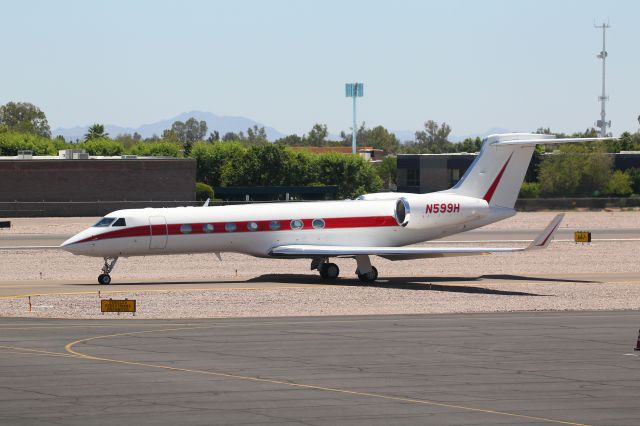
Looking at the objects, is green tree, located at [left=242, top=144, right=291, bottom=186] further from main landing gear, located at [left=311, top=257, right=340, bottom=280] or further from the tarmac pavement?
the tarmac pavement

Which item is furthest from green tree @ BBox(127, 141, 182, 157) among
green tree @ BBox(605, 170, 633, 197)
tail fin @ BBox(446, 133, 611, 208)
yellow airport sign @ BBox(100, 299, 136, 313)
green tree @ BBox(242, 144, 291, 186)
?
yellow airport sign @ BBox(100, 299, 136, 313)

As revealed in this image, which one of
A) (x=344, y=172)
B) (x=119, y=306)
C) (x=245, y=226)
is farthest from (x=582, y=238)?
(x=344, y=172)

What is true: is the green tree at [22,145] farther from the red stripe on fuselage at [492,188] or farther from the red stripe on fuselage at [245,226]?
the red stripe on fuselage at [492,188]

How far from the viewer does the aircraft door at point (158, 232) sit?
36625 mm

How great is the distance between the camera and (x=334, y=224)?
38.5 meters

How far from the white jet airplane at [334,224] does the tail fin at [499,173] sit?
4cm

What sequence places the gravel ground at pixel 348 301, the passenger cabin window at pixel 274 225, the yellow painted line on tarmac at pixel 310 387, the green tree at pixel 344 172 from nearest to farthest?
the yellow painted line on tarmac at pixel 310 387, the gravel ground at pixel 348 301, the passenger cabin window at pixel 274 225, the green tree at pixel 344 172

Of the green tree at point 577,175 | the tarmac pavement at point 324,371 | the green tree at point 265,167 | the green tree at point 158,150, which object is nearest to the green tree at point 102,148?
the green tree at point 158,150

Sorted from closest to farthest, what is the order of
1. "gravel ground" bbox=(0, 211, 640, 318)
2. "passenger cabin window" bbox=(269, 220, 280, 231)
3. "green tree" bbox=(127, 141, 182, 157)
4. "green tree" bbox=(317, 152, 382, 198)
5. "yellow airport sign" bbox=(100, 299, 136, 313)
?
"yellow airport sign" bbox=(100, 299, 136, 313), "gravel ground" bbox=(0, 211, 640, 318), "passenger cabin window" bbox=(269, 220, 280, 231), "green tree" bbox=(317, 152, 382, 198), "green tree" bbox=(127, 141, 182, 157)

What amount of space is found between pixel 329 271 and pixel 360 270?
1.29 meters

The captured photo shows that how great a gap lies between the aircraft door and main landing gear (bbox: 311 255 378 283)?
5.68 m

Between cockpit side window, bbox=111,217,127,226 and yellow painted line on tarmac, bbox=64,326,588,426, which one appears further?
cockpit side window, bbox=111,217,127,226

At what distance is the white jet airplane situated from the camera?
36.6m

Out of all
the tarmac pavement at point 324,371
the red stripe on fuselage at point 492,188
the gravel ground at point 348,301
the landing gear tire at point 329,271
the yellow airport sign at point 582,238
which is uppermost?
the red stripe on fuselage at point 492,188
